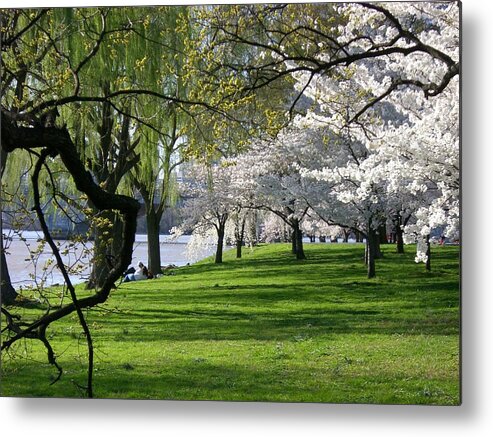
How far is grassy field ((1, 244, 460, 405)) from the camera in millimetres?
4652

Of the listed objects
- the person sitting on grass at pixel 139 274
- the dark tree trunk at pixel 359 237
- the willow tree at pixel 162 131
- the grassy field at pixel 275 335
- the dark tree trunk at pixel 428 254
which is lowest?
the grassy field at pixel 275 335

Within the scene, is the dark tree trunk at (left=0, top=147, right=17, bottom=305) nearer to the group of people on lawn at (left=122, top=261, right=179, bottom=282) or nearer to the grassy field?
the grassy field

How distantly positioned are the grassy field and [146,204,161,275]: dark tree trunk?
0.09m

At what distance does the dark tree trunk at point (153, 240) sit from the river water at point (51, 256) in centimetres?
2

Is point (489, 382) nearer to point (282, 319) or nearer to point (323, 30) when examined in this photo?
point (282, 319)

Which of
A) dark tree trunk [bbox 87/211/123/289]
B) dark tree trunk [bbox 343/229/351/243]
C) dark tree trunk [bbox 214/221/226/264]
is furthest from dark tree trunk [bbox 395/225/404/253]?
dark tree trunk [bbox 87/211/123/289]

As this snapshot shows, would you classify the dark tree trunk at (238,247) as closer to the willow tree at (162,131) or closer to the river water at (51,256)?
the river water at (51,256)

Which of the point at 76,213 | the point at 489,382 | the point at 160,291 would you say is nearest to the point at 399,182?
the point at 489,382

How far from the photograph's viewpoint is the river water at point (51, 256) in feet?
16.2

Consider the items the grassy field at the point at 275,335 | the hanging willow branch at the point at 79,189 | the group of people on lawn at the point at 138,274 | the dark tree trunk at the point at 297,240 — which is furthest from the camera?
the group of people on lawn at the point at 138,274

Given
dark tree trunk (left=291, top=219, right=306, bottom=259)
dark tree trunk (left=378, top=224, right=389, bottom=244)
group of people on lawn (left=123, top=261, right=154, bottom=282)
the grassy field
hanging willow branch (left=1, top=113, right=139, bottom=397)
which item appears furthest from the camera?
group of people on lawn (left=123, top=261, right=154, bottom=282)

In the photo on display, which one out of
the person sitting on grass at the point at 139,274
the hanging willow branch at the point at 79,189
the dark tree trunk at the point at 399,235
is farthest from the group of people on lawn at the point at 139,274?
the dark tree trunk at the point at 399,235

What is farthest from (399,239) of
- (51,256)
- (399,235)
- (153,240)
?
(51,256)

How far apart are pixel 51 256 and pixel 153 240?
55 cm
